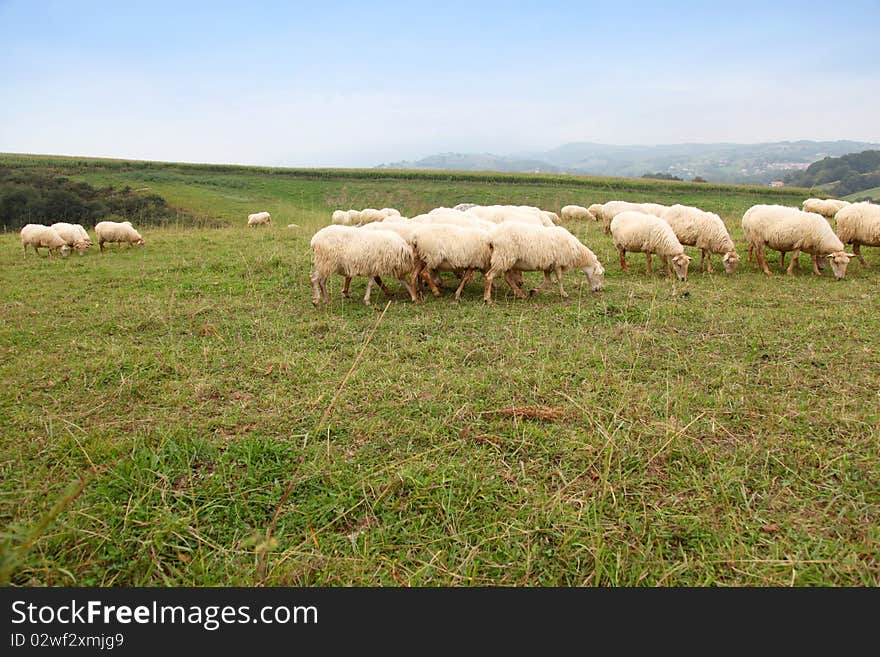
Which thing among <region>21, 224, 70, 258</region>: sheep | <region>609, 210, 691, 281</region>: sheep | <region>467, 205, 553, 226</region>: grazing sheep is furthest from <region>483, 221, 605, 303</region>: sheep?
<region>21, 224, 70, 258</region>: sheep

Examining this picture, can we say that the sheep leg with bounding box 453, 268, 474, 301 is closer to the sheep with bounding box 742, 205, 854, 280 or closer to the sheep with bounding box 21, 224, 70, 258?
the sheep with bounding box 742, 205, 854, 280

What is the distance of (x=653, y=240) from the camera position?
10.9 m

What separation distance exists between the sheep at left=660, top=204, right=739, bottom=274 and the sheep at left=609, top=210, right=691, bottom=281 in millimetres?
1079

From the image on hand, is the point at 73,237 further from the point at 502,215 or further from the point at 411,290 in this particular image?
the point at 502,215

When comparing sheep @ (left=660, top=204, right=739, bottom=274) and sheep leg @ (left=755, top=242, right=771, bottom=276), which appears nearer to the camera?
sheep leg @ (left=755, top=242, right=771, bottom=276)

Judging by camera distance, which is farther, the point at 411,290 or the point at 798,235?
the point at 798,235

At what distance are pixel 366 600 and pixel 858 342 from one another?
7227 millimetres

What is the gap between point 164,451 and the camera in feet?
12.9

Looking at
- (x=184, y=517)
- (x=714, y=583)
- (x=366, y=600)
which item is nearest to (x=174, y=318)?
(x=184, y=517)

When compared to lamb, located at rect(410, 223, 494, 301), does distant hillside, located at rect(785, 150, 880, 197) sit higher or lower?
higher

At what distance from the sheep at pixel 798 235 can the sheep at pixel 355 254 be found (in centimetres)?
831

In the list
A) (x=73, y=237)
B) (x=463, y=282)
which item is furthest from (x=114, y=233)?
(x=463, y=282)

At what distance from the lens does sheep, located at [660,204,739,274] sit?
1151cm

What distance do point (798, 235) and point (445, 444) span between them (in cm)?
1066
